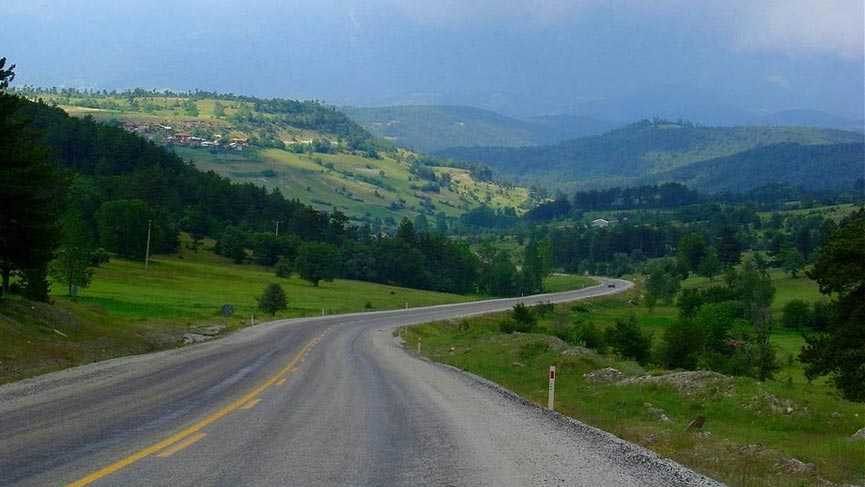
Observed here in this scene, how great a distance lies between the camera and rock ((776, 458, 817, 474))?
14859 mm

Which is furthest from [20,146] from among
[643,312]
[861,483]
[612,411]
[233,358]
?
[643,312]

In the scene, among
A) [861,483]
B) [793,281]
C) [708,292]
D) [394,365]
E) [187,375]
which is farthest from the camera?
[793,281]

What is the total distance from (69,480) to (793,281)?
469ft

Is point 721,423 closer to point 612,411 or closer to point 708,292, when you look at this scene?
point 612,411

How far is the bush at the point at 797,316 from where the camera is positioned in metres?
100

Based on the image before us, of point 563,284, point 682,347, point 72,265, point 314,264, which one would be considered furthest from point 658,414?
point 563,284

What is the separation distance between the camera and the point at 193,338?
48.6m

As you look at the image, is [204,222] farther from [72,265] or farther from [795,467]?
[795,467]

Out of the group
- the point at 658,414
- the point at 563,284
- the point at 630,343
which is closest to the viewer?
the point at 658,414

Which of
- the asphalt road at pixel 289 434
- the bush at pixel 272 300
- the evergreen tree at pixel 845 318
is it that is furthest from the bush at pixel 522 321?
the asphalt road at pixel 289 434

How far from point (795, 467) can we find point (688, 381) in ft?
39.1

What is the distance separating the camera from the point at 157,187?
153 metres

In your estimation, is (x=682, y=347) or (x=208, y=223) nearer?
(x=682, y=347)

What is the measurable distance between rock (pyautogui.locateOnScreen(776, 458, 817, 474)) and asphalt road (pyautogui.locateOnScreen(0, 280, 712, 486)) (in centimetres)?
242
